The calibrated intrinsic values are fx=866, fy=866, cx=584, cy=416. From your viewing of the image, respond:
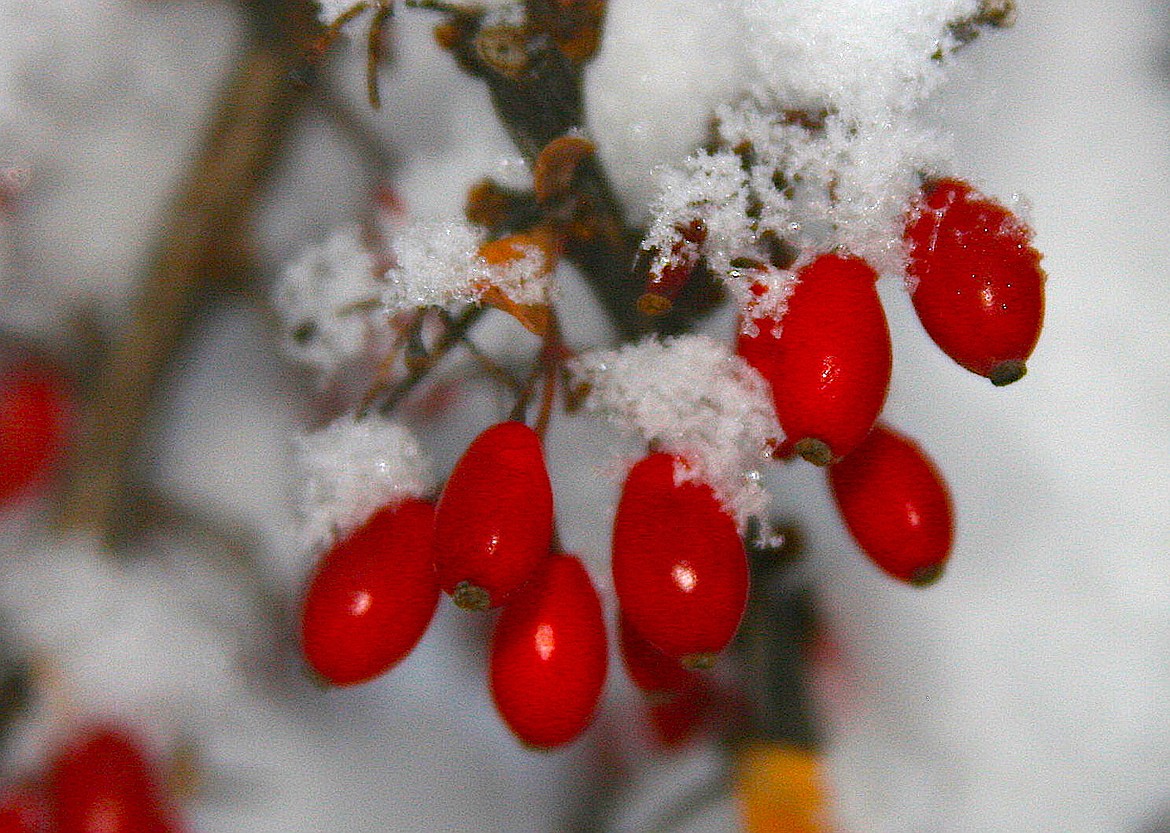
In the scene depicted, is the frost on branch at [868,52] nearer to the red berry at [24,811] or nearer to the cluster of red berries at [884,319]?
the cluster of red berries at [884,319]

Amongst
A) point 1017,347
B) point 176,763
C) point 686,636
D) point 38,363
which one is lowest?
point 176,763

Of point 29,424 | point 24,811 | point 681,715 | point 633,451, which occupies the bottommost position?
point 681,715

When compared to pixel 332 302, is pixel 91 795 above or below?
below

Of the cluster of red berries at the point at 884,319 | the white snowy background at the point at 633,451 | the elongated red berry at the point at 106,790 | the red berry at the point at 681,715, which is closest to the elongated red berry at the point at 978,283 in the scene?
the cluster of red berries at the point at 884,319

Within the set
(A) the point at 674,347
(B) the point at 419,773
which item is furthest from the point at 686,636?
(B) the point at 419,773

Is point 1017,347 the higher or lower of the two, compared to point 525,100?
lower

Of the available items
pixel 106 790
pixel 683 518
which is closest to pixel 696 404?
pixel 683 518

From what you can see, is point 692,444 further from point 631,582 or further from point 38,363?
point 38,363

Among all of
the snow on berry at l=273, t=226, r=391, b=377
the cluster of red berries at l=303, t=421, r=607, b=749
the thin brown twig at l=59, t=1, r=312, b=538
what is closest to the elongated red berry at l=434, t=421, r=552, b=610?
the cluster of red berries at l=303, t=421, r=607, b=749

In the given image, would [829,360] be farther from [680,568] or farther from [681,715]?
[681,715]
